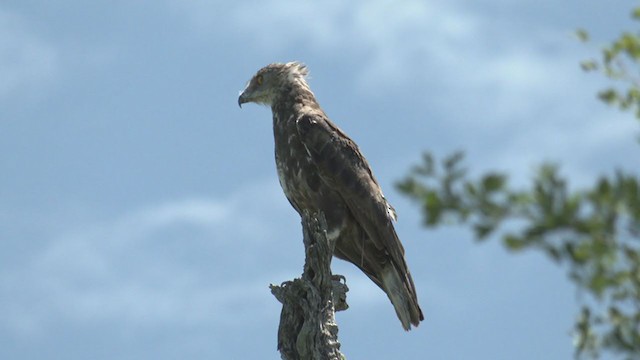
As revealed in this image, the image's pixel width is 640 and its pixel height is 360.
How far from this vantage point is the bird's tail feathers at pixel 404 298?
10156mm

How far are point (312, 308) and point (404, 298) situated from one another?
1782mm

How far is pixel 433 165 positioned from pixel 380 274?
7434mm

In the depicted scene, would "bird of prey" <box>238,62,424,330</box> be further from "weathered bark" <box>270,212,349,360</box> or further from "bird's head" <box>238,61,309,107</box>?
"weathered bark" <box>270,212,349,360</box>

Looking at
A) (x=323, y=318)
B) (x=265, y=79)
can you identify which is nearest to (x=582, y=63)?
(x=323, y=318)

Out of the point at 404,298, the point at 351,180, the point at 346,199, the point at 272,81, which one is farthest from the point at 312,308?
the point at 272,81

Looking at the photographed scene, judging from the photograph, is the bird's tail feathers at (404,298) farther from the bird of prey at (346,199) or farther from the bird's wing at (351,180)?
the bird's wing at (351,180)

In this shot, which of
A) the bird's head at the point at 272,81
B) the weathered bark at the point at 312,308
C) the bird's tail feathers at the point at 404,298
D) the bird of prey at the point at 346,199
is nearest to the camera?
the weathered bark at the point at 312,308

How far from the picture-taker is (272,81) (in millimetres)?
12164

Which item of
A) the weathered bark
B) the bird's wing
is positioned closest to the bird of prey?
the bird's wing

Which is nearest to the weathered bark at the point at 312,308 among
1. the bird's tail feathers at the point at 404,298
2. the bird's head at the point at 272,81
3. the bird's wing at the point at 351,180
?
the bird's tail feathers at the point at 404,298

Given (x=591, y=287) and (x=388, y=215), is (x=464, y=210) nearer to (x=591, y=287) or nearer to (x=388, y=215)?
(x=591, y=287)

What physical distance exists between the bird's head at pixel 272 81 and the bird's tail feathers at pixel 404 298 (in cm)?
Result: 268

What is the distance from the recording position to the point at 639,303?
11.0 ft

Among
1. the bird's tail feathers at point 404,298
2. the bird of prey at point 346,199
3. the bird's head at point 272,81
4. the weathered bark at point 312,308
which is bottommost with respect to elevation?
the weathered bark at point 312,308
